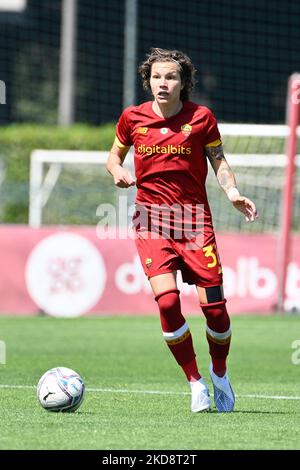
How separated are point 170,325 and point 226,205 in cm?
1268

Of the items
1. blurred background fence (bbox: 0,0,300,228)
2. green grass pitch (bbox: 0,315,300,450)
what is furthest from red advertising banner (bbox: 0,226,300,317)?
blurred background fence (bbox: 0,0,300,228)

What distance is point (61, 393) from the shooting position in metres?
7.48

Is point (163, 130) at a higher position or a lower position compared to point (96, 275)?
higher

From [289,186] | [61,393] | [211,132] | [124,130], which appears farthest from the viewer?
[289,186]

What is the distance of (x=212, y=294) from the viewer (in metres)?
7.83

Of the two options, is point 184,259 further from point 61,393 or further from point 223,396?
point 61,393

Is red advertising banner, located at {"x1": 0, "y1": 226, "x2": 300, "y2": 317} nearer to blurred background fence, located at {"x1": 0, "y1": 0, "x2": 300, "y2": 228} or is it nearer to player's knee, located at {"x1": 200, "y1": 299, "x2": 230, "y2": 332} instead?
blurred background fence, located at {"x1": 0, "y1": 0, "x2": 300, "y2": 228}

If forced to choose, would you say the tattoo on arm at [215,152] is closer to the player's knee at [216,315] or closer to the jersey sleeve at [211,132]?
the jersey sleeve at [211,132]

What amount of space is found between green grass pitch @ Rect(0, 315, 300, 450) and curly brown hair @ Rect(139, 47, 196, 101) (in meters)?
2.07

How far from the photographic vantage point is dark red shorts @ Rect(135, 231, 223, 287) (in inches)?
308

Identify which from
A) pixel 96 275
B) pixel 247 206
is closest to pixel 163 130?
pixel 247 206

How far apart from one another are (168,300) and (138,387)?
1937 mm

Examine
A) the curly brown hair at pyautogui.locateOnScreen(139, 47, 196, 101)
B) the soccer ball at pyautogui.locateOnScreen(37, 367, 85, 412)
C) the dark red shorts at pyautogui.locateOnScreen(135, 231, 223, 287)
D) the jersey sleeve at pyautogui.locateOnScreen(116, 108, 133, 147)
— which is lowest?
the soccer ball at pyautogui.locateOnScreen(37, 367, 85, 412)

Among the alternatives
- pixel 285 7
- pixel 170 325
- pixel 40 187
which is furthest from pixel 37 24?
pixel 170 325
